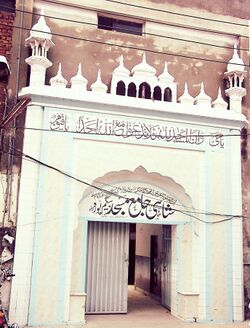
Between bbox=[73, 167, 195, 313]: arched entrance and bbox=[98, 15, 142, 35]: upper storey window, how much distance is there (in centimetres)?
319

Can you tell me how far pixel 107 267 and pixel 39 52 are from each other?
4.31m

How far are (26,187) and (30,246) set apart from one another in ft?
3.30

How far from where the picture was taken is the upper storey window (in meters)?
8.47

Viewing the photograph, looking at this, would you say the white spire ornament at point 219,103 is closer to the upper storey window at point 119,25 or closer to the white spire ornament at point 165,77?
the white spire ornament at point 165,77

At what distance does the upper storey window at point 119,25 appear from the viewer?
333 inches

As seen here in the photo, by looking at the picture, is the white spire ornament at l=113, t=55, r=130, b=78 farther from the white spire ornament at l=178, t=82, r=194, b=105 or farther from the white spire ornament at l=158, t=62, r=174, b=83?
the white spire ornament at l=178, t=82, r=194, b=105

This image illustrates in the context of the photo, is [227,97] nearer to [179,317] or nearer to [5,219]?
[179,317]

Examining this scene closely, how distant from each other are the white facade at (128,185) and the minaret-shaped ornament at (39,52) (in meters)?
0.03

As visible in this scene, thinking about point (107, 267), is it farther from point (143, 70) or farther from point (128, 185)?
point (143, 70)

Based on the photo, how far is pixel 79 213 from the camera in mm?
7258

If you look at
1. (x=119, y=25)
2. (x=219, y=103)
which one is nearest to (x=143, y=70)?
(x=119, y=25)

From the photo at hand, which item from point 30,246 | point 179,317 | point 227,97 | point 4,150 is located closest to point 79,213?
point 30,246

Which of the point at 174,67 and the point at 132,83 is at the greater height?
the point at 174,67

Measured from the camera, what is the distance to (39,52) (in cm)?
727
